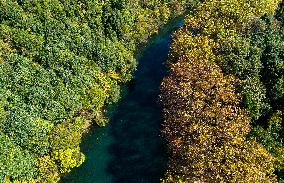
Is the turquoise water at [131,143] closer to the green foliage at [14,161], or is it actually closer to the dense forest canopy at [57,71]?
the dense forest canopy at [57,71]

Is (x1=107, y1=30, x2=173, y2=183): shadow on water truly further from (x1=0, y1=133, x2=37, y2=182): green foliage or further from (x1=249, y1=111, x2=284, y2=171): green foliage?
(x1=249, y1=111, x2=284, y2=171): green foliage

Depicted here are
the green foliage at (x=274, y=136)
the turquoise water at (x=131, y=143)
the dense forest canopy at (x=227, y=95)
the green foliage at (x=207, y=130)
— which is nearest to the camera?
the green foliage at (x=207, y=130)

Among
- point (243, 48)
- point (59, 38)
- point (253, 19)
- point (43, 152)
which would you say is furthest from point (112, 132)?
point (253, 19)

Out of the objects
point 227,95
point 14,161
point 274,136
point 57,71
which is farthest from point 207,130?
point 57,71

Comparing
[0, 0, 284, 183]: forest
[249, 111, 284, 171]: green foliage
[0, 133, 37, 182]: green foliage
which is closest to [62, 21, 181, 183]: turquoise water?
[0, 0, 284, 183]: forest

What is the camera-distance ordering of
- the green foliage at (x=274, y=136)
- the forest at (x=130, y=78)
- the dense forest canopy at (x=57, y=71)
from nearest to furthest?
the forest at (x=130, y=78), the green foliage at (x=274, y=136), the dense forest canopy at (x=57, y=71)

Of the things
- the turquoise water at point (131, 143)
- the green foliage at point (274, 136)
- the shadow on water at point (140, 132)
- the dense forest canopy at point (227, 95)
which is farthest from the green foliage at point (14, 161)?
the green foliage at point (274, 136)

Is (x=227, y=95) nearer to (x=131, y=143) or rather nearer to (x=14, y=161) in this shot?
(x=131, y=143)

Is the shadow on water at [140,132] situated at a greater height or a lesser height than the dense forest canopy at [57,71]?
lesser

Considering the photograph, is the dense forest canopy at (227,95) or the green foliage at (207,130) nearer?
the green foliage at (207,130)
